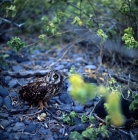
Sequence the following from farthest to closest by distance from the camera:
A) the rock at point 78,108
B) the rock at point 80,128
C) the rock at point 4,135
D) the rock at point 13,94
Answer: the rock at point 13,94 < the rock at point 78,108 < the rock at point 80,128 < the rock at point 4,135

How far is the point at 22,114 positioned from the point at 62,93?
2.72 feet

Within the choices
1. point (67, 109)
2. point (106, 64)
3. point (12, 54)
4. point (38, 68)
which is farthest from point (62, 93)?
point (12, 54)

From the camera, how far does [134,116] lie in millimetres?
3492

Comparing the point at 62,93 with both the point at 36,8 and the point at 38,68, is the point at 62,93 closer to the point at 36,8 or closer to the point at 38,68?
the point at 38,68

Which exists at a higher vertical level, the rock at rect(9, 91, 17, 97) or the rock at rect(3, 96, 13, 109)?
the rock at rect(9, 91, 17, 97)

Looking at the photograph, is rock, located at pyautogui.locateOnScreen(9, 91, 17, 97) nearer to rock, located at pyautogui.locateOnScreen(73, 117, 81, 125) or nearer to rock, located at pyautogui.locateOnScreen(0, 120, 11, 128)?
rock, located at pyautogui.locateOnScreen(0, 120, 11, 128)

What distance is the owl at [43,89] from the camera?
3660 mm

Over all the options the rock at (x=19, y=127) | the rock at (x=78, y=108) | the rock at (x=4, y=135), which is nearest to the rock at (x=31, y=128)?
the rock at (x=19, y=127)

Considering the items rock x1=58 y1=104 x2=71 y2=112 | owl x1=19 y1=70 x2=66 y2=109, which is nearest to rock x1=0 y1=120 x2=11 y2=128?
owl x1=19 y1=70 x2=66 y2=109

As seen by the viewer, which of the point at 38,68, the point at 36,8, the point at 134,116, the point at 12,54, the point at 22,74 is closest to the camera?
the point at 134,116

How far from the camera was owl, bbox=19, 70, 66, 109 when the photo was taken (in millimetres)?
3660

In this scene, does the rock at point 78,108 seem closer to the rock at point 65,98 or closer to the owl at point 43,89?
the rock at point 65,98

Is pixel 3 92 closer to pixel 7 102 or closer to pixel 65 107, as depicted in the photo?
pixel 7 102

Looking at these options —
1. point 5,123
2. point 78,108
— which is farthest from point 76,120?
point 5,123
